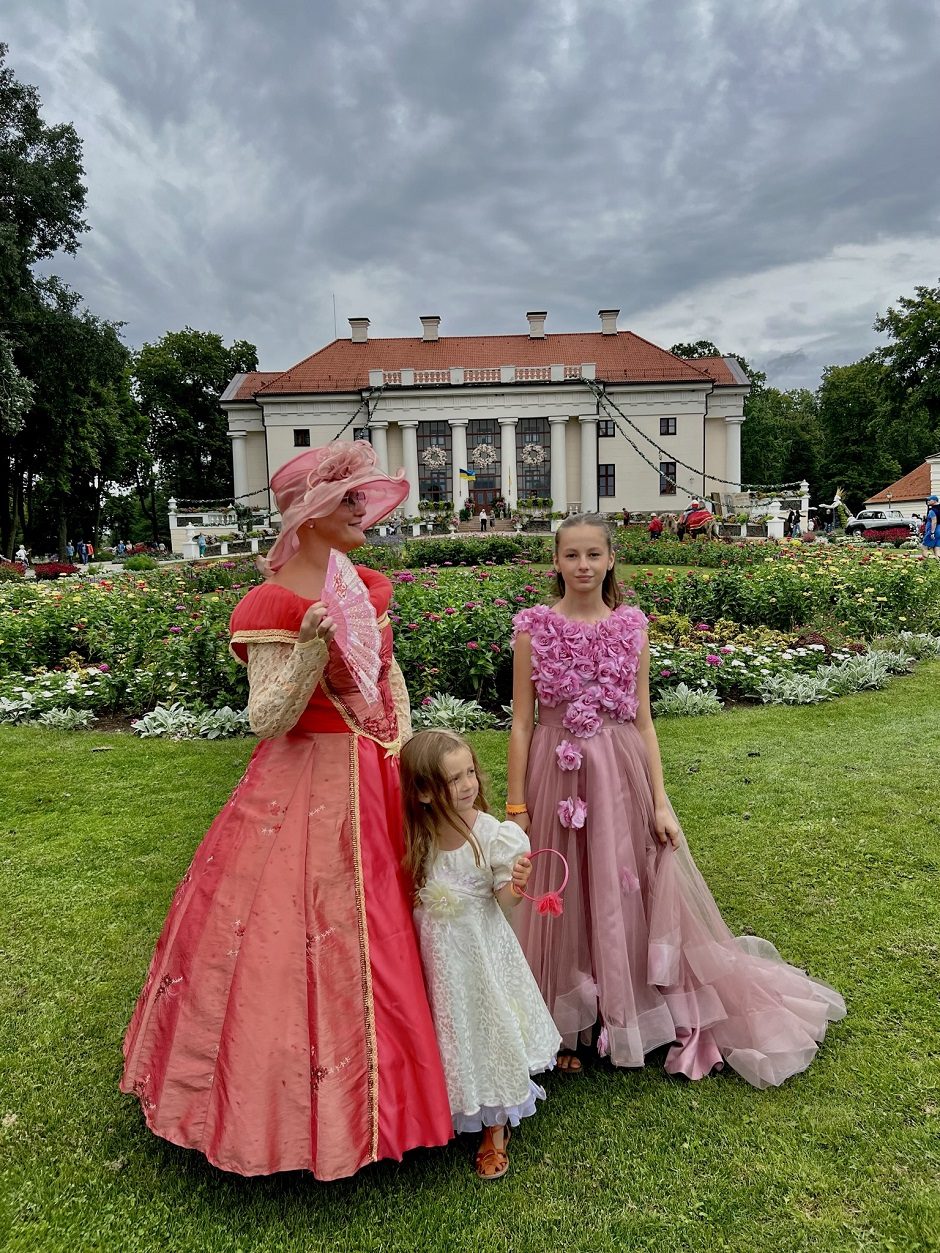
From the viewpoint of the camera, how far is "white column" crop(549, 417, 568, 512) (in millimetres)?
39094

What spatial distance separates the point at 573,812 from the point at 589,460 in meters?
37.9

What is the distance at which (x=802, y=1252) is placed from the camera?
6.28ft

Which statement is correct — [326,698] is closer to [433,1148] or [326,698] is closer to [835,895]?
[433,1148]

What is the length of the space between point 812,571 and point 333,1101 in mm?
9123

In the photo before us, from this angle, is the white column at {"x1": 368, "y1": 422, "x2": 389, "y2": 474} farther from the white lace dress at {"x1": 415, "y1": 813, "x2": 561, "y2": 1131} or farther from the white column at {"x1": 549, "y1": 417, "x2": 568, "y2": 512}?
the white lace dress at {"x1": 415, "y1": 813, "x2": 561, "y2": 1131}

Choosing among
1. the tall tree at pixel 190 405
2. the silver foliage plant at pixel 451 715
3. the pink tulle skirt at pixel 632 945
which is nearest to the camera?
the pink tulle skirt at pixel 632 945

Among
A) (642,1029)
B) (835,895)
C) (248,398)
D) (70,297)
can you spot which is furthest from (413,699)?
(248,398)

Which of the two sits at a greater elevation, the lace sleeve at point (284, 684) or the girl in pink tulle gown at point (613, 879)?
the lace sleeve at point (284, 684)

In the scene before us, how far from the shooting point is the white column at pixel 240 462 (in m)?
39.7

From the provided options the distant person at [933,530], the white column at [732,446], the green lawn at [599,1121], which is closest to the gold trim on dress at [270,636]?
the green lawn at [599,1121]

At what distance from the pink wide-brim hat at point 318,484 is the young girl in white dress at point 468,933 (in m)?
0.67

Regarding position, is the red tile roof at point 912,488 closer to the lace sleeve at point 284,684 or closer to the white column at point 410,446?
the white column at point 410,446

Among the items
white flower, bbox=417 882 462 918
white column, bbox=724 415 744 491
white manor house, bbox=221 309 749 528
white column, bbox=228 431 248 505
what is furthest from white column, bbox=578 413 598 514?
white flower, bbox=417 882 462 918

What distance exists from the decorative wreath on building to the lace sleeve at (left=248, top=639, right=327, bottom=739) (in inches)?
1531
